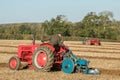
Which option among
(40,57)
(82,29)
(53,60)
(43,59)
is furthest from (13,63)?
(82,29)

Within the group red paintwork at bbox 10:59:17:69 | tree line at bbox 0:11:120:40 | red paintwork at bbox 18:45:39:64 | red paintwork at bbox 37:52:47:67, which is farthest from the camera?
tree line at bbox 0:11:120:40

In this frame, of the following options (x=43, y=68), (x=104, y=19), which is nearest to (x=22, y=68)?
(x=43, y=68)

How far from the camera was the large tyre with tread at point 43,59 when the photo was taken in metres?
15.1

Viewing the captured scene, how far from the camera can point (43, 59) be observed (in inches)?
622

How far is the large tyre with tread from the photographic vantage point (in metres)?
15.1

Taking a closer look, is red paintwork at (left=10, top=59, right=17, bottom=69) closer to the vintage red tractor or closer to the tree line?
the vintage red tractor

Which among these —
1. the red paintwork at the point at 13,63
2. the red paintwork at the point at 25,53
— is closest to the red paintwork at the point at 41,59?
the red paintwork at the point at 25,53

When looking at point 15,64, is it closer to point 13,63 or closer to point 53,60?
point 13,63

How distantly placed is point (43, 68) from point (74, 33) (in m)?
105

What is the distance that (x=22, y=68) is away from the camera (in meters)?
17.0

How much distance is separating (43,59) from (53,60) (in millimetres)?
803

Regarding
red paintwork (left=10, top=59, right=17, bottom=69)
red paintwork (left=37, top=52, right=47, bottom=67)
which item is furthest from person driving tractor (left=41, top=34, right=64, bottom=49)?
red paintwork (left=10, top=59, right=17, bottom=69)

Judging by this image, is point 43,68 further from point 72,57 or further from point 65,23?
point 65,23

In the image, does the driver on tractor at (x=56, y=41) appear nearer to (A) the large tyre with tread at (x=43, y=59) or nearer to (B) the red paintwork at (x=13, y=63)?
(A) the large tyre with tread at (x=43, y=59)
